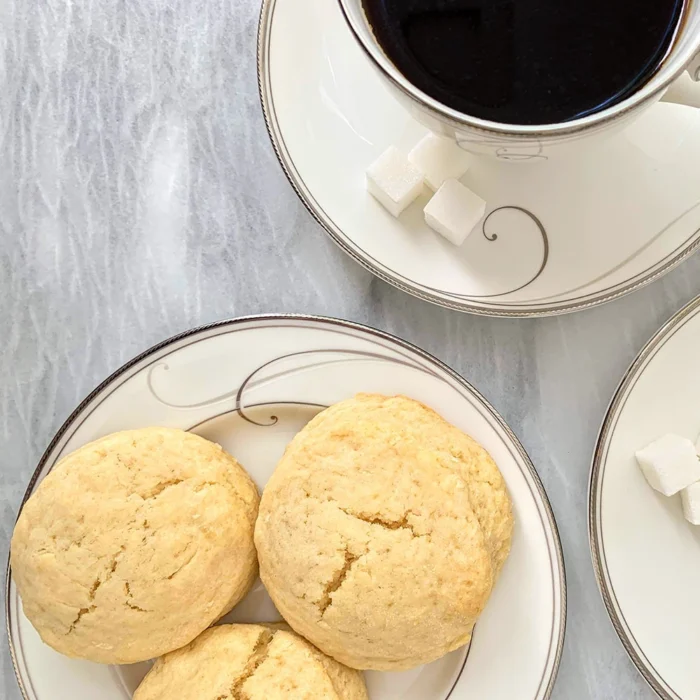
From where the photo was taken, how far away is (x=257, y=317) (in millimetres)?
1063

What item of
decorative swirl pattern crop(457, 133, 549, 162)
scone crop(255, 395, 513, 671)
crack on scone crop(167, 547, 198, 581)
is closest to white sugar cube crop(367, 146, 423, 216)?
decorative swirl pattern crop(457, 133, 549, 162)

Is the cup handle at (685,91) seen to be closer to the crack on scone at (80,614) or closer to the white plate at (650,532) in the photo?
the white plate at (650,532)

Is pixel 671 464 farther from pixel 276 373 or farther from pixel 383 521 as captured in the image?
pixel 276 373

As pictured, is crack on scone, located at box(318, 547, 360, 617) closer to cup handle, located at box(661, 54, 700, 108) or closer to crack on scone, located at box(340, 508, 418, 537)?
crack on scone, located at box(340, 508, 418, 537)

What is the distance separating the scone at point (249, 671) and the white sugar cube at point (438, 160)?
0.65 metres

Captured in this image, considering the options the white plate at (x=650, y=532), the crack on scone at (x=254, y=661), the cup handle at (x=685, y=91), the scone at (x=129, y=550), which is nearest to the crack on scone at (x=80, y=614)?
the scone at (x=129, y=550)

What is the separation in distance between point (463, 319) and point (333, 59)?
1.37 ft

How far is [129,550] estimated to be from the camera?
0.98 m

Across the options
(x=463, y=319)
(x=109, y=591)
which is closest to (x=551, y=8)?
(x=463, y=319)

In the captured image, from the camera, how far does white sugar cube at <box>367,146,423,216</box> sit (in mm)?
1003

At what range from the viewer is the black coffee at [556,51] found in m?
0.86

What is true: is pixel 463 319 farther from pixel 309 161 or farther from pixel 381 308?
pixel 309 161

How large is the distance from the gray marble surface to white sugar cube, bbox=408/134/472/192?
0.21 meters

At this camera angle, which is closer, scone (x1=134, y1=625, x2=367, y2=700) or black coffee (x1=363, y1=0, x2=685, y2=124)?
black coffee (x1=363, y1=0, x2=685, y2=124)
